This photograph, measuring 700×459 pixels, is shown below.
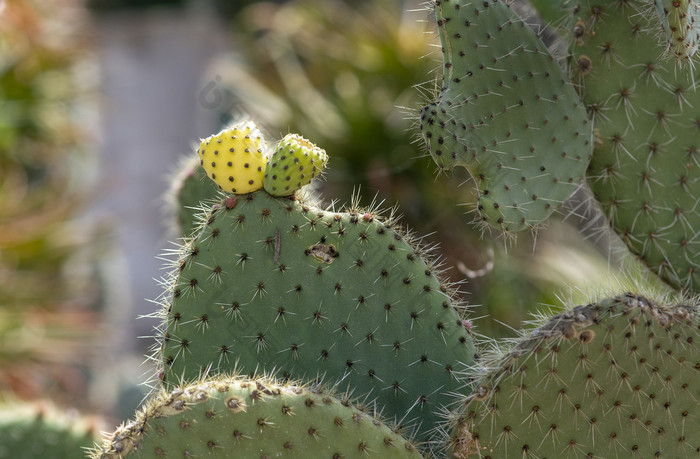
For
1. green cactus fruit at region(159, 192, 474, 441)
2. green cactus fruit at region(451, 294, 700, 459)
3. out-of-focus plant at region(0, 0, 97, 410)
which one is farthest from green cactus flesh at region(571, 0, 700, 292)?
out-of-focus plant at region(0, 0, 97, 410)

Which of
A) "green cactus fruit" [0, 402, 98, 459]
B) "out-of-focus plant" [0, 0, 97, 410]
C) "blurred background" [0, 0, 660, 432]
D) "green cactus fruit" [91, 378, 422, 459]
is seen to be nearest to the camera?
"green cactus fruit" [91, 378, 422, 459]

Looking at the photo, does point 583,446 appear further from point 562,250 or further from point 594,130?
point 562,250

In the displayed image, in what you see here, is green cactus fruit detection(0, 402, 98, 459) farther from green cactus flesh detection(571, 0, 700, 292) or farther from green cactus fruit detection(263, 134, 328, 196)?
green cactus flesh detection(571, 0, 700, 292)

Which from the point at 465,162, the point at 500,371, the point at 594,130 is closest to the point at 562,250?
the point at 594,130

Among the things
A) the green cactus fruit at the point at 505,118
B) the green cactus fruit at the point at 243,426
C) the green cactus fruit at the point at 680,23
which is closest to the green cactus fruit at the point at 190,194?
the green cactus fruit at the point at 505,118

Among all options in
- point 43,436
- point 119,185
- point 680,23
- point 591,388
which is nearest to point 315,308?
point 591,388

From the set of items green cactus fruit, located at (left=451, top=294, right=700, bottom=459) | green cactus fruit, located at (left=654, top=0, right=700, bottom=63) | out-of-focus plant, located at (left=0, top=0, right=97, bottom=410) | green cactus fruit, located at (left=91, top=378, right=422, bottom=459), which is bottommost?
out-of-focus plant, located at (left=0, top=0, right=97, bottom=410)
